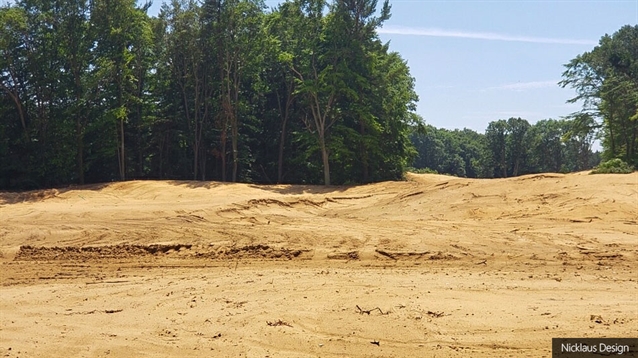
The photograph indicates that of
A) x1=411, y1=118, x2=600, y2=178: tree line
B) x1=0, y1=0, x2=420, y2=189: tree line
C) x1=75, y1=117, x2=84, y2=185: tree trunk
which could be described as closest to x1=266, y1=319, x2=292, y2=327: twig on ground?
x1=0, y1=0, x2=420, y2=189: tree line

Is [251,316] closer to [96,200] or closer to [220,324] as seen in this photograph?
[220,324]

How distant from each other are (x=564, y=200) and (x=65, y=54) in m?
20.0

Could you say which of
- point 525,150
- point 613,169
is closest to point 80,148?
point 613,169

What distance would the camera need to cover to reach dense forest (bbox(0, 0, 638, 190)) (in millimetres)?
24688

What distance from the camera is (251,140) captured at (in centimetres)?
3167

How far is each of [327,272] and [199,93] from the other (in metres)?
21.8

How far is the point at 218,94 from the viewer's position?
98.9 feet

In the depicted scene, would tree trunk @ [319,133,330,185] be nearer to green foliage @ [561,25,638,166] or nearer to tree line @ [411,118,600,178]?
green foliage @ [561,25,638,166]

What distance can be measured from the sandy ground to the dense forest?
7756 millimetres

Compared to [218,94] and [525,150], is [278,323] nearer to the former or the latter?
[218,94]

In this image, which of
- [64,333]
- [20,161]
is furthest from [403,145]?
[64,333]

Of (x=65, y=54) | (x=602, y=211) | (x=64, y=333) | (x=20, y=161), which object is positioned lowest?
(x=64, y=333)

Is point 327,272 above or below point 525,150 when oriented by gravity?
below

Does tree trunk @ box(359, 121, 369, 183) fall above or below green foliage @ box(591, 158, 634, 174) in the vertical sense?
above
